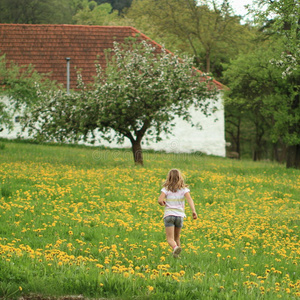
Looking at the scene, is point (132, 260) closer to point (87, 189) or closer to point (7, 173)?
point (87, 189)

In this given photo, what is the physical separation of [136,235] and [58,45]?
2291 cm

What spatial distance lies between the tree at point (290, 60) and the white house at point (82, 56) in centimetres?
829

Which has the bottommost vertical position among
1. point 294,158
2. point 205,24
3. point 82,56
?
point 294,158

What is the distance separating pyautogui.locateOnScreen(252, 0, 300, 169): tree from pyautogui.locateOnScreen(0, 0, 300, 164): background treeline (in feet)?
0.14

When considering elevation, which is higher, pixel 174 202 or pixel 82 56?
pixel 82 56

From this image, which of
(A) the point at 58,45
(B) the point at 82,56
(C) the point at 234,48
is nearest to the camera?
(B) the point at 82,56

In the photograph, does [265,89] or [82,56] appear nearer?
[265,89]

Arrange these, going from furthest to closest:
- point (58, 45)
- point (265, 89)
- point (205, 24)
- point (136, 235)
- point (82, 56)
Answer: point (205, 24) < point (58, 45) < point (82, 56) < point (265, 89) < point (136, 235)

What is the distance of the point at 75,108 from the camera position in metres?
18.4


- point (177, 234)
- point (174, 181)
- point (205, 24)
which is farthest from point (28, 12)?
point (177, 234)

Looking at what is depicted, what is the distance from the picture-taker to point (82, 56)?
29.5 meters

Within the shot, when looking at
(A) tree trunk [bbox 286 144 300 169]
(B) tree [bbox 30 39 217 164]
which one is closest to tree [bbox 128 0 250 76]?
(A) tree trunk [bbox 286 144 300 169]

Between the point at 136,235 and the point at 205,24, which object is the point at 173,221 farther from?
the point at 205,24

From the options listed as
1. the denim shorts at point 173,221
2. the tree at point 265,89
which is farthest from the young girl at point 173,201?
the tree at point 265,89
